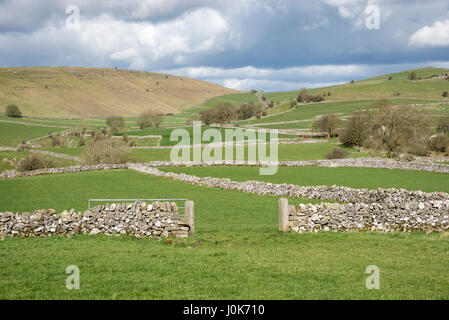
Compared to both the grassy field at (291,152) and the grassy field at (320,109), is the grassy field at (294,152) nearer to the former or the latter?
the grassy field at (291,152)

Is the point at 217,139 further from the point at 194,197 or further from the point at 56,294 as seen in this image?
the point at 56,294

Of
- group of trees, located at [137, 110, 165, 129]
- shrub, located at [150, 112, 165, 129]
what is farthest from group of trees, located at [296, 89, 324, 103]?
shrub, located at [150, 112, 165, 129]

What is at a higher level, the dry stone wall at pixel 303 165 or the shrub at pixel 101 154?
the shrub at pixel 101 154

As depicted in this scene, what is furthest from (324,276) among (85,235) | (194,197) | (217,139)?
(217,139)

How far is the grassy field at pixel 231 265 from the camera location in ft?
28.7

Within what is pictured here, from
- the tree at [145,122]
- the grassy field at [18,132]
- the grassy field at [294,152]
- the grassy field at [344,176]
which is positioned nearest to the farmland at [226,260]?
the grassy field at [344,176]

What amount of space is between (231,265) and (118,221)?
642 centimetres

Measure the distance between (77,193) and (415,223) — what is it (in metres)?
24.1

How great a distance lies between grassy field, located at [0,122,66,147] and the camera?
9369cm

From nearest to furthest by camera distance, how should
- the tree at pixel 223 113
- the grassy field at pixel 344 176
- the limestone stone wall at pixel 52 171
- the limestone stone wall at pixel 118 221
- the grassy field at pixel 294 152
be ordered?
the limestone stone wall at pixel 118 221
the grassy field at pixel 344 176
the limestone stone wall at pixel 52 171
the grassy field at pixel 294 152
the tree at pixel 223 113

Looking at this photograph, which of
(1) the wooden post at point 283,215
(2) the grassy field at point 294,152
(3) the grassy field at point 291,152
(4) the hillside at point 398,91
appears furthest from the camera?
(4) the hillside at point 398,91

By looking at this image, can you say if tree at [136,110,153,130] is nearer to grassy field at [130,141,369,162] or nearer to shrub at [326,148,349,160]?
grassy field at [130,141,369,162]

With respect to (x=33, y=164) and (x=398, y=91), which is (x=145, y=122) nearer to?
(x=33, y=164)

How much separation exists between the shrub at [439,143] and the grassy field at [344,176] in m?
22.4
